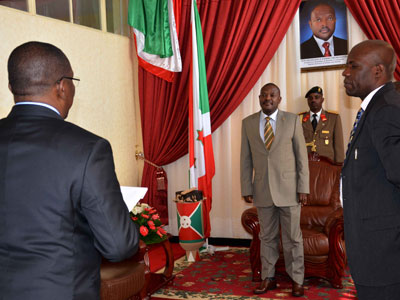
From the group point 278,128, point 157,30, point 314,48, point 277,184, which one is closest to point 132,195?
point 277,184

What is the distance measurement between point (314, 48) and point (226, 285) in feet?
9.61

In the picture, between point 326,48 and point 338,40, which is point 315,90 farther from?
point 338,40

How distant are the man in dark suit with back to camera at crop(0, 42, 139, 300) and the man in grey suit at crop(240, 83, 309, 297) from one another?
2618 millimetres

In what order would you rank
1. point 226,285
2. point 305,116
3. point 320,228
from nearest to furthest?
point 226,285
point 320,228
point 305,116

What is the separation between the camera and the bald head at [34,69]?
1.40 meters

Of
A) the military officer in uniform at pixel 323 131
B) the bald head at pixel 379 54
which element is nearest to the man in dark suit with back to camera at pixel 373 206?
the bald head at pixel 379 54

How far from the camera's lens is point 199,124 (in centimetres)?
518

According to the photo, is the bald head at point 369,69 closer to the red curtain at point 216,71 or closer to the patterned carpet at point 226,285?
the patterned carpet at point 226,285

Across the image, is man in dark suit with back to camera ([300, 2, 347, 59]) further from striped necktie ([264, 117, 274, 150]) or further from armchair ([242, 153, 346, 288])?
striped necktie ([264, 117, 274, 150])

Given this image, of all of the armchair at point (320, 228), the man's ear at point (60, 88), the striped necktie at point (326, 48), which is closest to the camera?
the man's ear at point (60, 88)

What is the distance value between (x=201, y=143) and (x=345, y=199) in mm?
3354

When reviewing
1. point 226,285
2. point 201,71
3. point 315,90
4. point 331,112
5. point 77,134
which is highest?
point 201,71

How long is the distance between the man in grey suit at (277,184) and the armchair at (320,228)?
0.25m

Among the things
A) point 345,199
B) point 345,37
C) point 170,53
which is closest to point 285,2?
point 345,37
